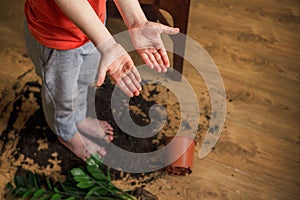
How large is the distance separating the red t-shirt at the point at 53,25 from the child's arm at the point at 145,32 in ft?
0.21

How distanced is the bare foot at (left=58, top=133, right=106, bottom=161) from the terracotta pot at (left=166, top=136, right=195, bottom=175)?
8.5 inches

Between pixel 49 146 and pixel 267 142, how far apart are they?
2.37 ft

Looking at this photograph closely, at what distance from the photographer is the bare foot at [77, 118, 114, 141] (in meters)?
1.49

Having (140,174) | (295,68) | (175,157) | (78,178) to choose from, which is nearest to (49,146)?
(78,178)

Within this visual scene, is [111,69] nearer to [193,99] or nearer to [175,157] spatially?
[175,157]

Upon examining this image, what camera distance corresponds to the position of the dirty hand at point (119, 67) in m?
0.97

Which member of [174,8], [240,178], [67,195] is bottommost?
[240,178]

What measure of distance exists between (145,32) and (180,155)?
0.45m

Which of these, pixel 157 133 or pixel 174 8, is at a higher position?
pixel 174 8

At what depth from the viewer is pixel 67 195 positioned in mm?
1354

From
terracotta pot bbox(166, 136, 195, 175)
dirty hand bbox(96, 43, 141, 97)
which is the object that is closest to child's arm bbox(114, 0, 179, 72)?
dirty hand bbox(96, 43, 141, 97)

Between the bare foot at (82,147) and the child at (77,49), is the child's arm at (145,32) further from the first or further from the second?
the bare foot at (82,147)

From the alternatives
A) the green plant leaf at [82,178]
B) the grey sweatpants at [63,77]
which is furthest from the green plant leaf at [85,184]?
the grey sweatpants at [63,77]

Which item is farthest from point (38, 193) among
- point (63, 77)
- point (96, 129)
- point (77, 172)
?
point (63, 77)
